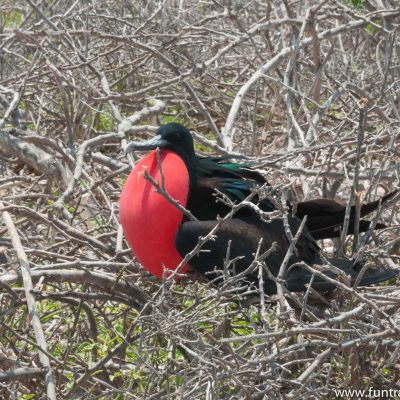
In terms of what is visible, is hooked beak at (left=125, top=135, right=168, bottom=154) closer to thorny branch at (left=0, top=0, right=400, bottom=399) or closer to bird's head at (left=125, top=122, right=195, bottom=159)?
bird's head at (left=125, top=122, right=195, bottom=159)

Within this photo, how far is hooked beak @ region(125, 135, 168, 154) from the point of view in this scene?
2938 millimetres

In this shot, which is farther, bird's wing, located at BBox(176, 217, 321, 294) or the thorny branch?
bird's wing, located at BBox(176, 217, 321, 294)

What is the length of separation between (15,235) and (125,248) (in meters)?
0.66

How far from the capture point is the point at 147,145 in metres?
2.98

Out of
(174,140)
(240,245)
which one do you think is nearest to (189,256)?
(240,245)

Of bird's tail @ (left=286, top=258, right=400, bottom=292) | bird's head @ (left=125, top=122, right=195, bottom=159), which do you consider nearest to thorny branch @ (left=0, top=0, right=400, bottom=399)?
bird's tail @ (left=286, top=258, right=400, bottom=292)

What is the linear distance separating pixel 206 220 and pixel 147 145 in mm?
294

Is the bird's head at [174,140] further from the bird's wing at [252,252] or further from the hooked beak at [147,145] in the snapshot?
the bird's wing at [252,252]

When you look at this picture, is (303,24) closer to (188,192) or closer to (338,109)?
(338,109)

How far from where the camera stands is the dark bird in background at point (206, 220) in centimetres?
283

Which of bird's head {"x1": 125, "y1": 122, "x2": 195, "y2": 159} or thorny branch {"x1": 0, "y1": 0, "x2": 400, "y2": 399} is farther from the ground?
bird's head {"x1": 125, "y1": 122, "x2": 195, "y2": 159}

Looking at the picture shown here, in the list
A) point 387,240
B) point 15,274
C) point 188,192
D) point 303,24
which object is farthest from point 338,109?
point 15,274

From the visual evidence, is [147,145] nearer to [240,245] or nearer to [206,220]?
[206,220]

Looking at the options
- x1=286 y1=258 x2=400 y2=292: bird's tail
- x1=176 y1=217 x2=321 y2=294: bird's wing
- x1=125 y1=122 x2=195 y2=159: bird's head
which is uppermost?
x1=125 y1=122 x2=195 y2=159: bird's head
